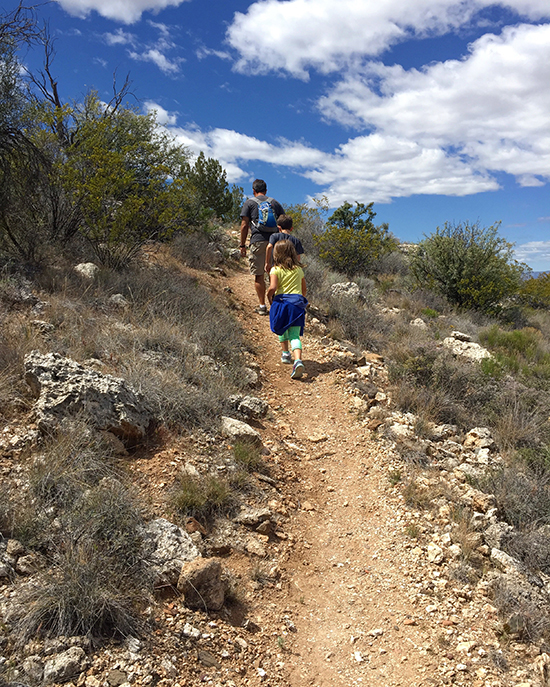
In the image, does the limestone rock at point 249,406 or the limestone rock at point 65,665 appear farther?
the limestone rock at point 249,406

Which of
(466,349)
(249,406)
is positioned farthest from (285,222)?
(466,349)

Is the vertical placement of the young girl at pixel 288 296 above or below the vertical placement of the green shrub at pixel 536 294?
below

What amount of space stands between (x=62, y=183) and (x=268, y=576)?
284 inches

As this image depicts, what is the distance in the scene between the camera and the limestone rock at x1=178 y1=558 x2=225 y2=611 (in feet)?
8.89

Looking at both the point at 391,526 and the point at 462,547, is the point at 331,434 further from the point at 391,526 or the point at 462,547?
the point at 462,547

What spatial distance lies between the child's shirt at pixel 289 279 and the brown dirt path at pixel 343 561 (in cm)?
145

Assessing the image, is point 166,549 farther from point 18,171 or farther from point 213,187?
point 213,187

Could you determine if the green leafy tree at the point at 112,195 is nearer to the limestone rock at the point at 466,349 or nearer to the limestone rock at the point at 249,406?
the limestone rock at the point at 249,406

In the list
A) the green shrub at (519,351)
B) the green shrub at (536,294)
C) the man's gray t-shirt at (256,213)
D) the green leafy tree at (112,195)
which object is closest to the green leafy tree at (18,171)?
the green leafy tree at (112,195)

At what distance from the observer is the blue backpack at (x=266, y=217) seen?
24.2ft

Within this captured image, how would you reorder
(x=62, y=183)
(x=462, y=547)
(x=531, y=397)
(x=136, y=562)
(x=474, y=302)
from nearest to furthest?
(x=136, y=562), (x=462, y=547), (x=531, y=397), (x=62, y=183), (x=474, y=302)

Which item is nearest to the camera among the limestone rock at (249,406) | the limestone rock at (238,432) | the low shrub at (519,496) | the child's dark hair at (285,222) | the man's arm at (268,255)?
the low shrub at (519,496)

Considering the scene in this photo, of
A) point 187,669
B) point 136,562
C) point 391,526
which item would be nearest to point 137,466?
point 136,562

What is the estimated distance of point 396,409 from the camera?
5543mm
